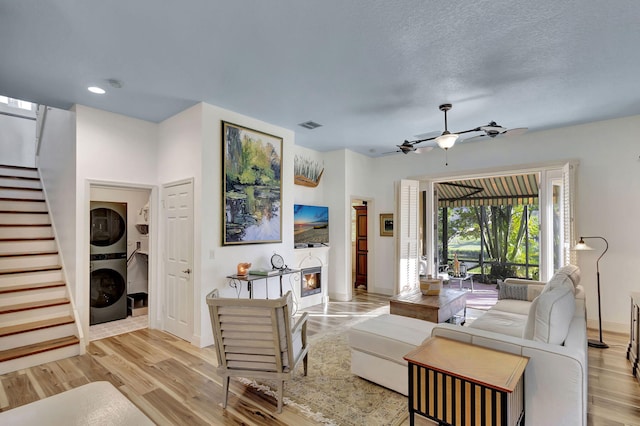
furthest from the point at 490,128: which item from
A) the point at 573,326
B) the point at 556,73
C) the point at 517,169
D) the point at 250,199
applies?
the point at 250,199

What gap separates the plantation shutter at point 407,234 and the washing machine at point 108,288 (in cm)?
469

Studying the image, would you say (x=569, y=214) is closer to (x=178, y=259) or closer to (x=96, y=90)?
(x=178, y=259)

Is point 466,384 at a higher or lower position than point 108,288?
higher

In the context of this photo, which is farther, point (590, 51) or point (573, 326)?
point (590, 51)

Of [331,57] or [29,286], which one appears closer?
[331,57]

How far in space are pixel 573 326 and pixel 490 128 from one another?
6.41ft

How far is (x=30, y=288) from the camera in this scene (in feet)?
12.7

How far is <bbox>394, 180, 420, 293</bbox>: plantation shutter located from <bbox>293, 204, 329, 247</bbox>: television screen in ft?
4.63

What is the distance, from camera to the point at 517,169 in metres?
5.21

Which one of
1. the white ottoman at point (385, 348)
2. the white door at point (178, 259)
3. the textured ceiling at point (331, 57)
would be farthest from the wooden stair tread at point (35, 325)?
the white ottoman at point (385, 348)

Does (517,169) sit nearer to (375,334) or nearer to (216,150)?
(375,334)

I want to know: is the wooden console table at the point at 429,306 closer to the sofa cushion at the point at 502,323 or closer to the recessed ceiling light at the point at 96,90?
the sofa cushion at the point at 502,323

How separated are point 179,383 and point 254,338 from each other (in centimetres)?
110

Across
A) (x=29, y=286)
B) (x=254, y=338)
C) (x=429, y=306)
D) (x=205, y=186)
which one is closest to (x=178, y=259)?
(x=205, y=186)
